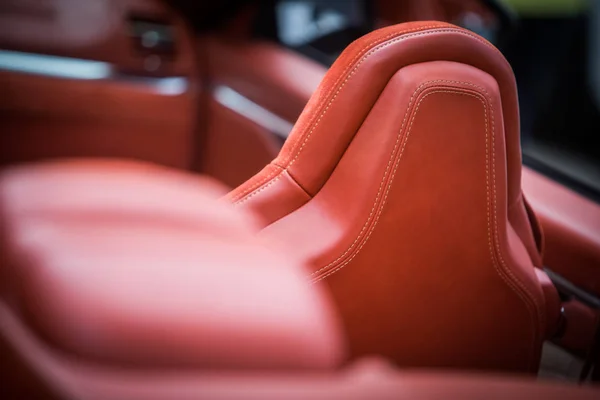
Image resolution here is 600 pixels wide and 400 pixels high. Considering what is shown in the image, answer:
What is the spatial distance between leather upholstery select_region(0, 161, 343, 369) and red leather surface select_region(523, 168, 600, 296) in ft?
3.00

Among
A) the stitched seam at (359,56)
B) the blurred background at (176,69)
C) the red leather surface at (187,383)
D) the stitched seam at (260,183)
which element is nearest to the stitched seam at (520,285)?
the stitched seam at (359,56)

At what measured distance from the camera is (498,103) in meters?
0.86

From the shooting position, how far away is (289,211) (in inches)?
34.4

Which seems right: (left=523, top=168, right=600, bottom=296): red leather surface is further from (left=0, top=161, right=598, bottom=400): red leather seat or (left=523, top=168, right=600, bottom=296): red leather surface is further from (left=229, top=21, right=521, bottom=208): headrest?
(left=0, top=161, right=598, bottom=400): red leather seat

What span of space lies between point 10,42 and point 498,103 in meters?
1.72

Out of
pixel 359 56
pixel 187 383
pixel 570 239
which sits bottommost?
pixel 570 239

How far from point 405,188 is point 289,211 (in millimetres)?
159

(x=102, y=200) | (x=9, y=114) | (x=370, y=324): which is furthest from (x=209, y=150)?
(x=102, y=200)

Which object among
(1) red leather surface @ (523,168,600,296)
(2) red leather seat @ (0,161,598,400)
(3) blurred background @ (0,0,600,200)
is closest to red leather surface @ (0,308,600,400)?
(2) red leather seat @ (0,161,598,400)

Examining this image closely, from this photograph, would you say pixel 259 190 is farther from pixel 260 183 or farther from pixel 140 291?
pixel 140 291

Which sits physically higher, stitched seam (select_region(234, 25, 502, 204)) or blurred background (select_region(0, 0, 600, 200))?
stitched seam (select_region(234, 25, 502, 204))

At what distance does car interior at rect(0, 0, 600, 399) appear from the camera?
1.00 ft

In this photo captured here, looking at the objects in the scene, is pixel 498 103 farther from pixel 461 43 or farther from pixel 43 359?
pixel 43 359

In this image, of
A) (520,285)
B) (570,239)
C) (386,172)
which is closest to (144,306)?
(386,172)
